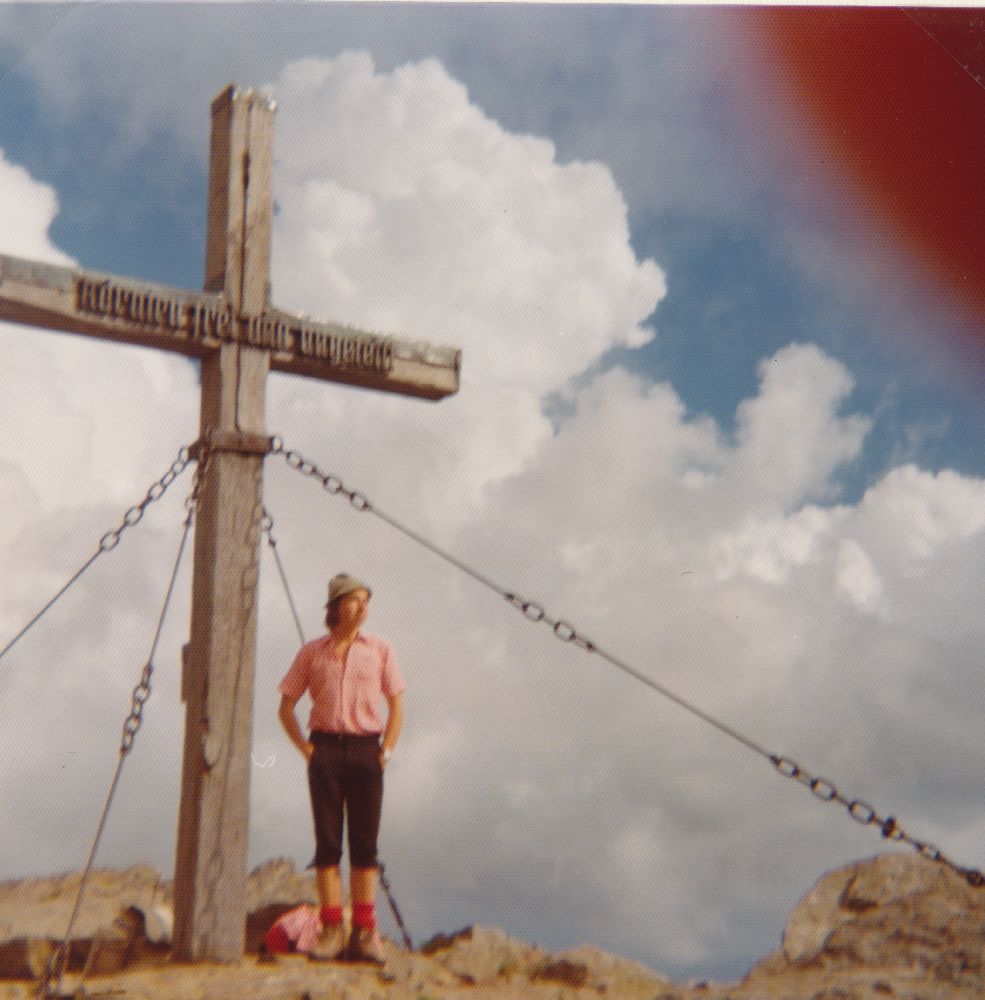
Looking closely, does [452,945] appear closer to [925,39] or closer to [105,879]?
[105,879]

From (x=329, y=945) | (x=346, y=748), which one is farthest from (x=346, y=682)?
(x=329, y=945)

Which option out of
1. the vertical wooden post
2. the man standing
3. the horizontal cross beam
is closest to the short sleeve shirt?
the man standing

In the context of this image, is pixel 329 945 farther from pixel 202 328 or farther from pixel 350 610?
pixel 202 328

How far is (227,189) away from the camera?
7.55 meters

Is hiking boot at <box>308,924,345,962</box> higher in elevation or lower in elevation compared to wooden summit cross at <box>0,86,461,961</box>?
lower

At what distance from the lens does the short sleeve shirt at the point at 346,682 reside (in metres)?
6.72

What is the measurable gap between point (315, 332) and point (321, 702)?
6.99 feet

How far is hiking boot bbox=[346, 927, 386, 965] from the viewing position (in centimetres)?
665

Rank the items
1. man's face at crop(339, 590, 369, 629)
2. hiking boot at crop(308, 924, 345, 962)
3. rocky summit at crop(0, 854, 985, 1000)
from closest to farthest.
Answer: rocky summit at crop(0, 854, 985, 1000) < hiking boot at crop(308, 924, 345, 962) < man's face at crop(339, 590, 369, 629)

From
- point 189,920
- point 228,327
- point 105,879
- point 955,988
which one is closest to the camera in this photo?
point 955,988

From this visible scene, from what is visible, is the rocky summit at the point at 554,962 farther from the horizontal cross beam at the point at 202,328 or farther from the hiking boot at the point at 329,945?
the horizontal cross beam at the point at 202,328

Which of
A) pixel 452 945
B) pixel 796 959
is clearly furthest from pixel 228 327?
pixel 796 959

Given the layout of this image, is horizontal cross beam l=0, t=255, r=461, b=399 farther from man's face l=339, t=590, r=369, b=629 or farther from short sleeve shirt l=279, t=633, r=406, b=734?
short sleeve shirt l=279, t=633, r=406, b=734

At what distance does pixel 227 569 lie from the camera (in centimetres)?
699
